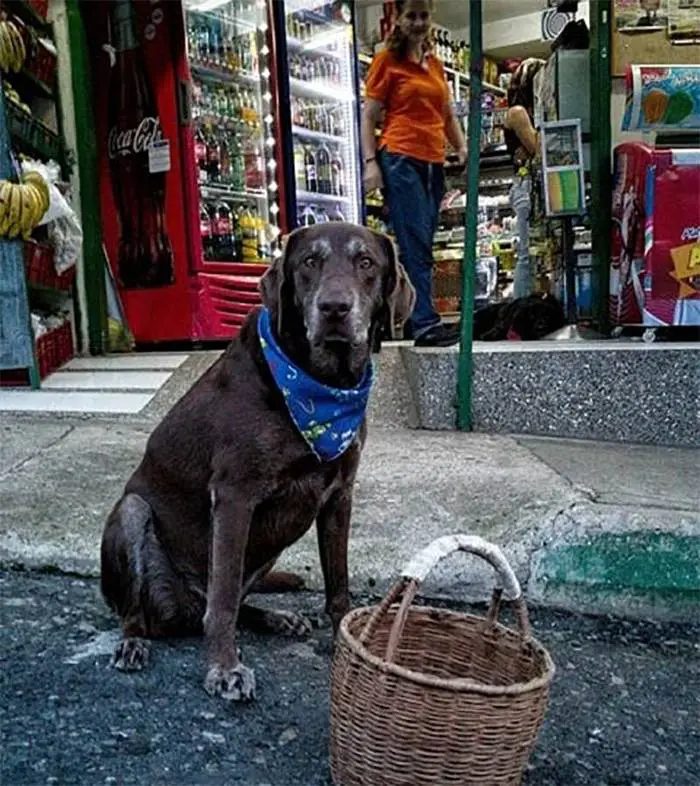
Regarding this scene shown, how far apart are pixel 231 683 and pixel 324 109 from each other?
5.79 meters

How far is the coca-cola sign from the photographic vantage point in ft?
18.4

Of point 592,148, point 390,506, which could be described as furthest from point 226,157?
point 390,506

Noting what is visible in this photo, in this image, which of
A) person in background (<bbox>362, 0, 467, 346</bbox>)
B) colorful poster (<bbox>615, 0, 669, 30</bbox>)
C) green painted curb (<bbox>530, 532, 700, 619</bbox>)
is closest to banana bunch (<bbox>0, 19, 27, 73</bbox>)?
person in background (<bbox>362, 0, 467, 346</bbox>)

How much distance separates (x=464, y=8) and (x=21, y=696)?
8600 millimetres

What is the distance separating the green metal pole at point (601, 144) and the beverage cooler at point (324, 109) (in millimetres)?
2308

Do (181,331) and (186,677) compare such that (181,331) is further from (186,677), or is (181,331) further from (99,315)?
(186,677)

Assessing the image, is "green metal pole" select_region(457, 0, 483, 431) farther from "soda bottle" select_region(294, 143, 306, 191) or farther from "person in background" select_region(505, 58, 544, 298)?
"soda bottle" select_region(294, 143, 306, 191)

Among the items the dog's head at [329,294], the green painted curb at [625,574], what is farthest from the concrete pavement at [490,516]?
the dog's head at [329,294]

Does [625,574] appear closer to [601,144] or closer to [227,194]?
[601,144]

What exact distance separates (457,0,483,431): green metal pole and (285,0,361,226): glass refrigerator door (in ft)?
9.00

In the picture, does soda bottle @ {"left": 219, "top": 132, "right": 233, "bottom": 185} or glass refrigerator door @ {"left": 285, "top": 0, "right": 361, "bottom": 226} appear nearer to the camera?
soda bottle @ {"left": 219, "top": 132, "right": 233, "bottom": 185}

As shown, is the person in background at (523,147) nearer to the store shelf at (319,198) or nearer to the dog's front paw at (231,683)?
the store shelf at (319,198)

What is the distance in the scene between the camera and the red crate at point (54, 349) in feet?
15.7

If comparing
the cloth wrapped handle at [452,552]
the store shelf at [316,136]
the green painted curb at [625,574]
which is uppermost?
the store shelf at [316,136]
